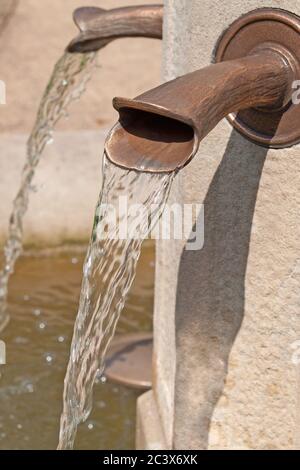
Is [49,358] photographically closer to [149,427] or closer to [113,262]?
[149,427]

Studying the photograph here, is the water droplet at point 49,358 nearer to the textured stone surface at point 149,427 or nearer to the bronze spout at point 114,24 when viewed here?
the textured stone surface at point 149,427

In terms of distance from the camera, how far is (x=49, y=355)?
3.70 m

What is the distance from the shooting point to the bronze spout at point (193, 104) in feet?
5.10

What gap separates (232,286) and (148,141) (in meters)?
0.55

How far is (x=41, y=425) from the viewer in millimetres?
3182

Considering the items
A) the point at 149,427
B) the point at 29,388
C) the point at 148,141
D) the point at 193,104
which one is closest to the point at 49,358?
the point at 29,388

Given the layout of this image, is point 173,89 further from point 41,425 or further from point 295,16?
point 41,425

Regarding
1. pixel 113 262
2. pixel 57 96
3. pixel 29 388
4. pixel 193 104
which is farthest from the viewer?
pixel 29 388

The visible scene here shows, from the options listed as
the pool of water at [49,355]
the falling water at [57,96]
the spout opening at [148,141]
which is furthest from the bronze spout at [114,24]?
the pool of water at [49,355]

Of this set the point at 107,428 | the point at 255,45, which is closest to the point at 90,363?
the point at 255,45

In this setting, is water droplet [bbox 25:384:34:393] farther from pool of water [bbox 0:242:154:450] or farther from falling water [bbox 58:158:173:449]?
falling water [bbox 58:158:173:449]

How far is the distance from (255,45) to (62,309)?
7.97ft

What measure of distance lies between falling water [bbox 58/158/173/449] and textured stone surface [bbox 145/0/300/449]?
0.55ft

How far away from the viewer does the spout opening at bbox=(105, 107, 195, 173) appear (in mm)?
1590
